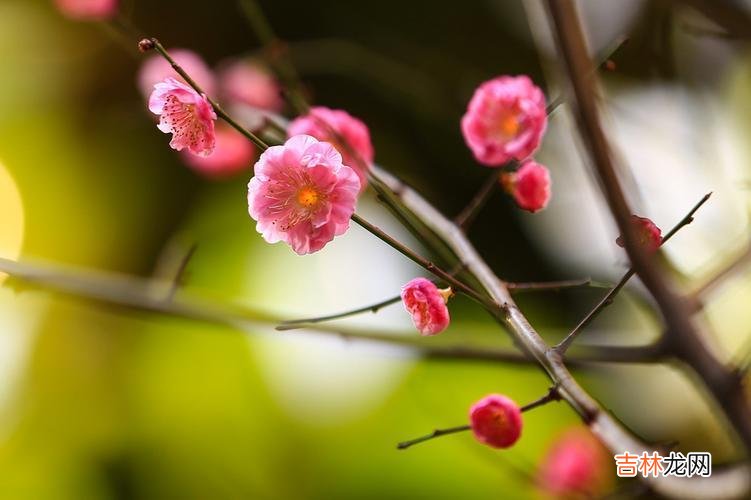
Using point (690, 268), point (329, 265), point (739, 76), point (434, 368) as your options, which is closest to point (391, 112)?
point (329, 265)

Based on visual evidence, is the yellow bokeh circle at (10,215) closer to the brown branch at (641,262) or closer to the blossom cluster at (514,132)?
the blossom cluster at (514,132)

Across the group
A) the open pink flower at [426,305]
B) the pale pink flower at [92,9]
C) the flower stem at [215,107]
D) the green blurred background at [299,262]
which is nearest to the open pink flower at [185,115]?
the flower stem at [215,107]

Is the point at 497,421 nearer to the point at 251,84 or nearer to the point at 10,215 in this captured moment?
the point at 251,84

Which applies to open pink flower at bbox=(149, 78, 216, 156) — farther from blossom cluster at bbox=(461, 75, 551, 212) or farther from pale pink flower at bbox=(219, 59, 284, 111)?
pale pink flower at bbox=(219, 59, 284, 111)

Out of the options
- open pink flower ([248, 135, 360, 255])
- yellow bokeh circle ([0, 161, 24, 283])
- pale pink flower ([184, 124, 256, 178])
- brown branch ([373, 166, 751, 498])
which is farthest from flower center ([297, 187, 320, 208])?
yellow bokeh circle ([0, 161, 24, 283])

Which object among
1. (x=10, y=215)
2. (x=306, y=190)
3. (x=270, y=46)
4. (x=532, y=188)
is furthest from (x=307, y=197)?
(x=10, y=215)

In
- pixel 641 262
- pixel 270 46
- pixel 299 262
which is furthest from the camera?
pixel 299 262
